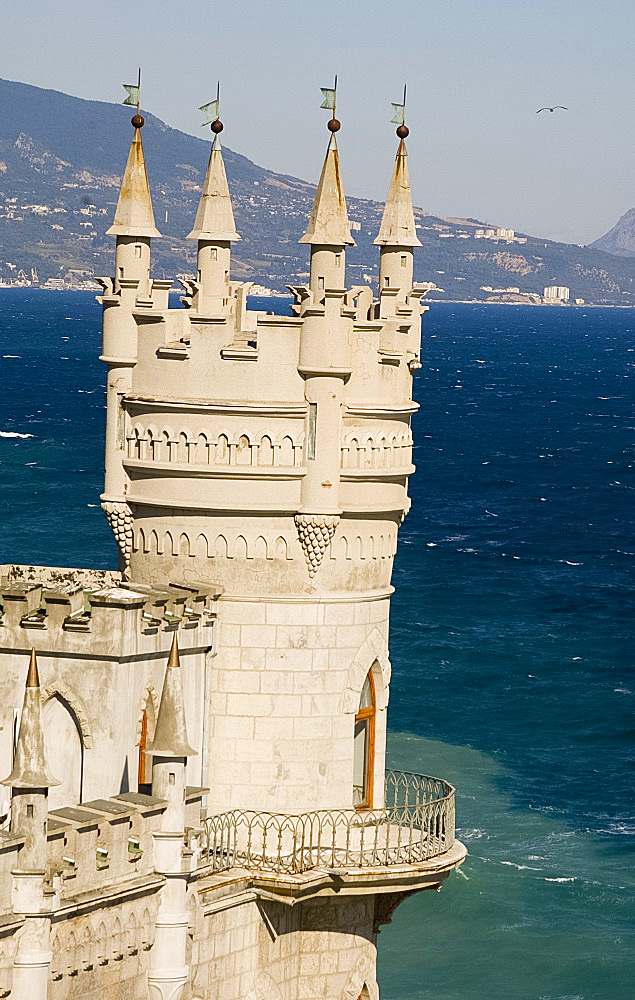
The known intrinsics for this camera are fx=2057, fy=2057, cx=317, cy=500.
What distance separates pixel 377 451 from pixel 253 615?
283cm

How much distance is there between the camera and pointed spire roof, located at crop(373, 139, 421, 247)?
29.8m

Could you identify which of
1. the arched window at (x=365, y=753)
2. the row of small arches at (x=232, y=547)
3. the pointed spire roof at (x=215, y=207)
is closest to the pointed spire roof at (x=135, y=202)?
the pointed spire roof at (x=215, y=207)

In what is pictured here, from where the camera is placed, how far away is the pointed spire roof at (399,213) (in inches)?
1172

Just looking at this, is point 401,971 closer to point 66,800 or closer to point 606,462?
point 66,800

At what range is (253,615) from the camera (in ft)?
89.1

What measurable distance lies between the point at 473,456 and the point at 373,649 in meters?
152

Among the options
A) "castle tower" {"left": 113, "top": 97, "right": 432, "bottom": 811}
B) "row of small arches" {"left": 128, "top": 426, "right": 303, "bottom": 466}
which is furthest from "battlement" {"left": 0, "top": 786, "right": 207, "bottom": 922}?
"row of small arches" {"left": 128, "top": 426, "right": 303, "bottom": 466}

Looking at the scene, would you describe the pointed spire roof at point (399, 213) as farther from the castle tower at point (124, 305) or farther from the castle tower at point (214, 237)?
the castle tower at point (124, 305)

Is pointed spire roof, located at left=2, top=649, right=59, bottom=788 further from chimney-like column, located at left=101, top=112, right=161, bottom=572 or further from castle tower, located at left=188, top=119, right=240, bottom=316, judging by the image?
castle tower, located at left=188, top=119, right=240, bottom=316

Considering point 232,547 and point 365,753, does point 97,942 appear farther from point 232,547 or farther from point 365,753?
point 365,753

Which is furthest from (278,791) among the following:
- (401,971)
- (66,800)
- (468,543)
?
(468,543)

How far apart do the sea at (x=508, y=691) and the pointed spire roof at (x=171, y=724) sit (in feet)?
112

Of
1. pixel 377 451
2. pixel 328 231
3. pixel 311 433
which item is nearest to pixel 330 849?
pixel 377 451

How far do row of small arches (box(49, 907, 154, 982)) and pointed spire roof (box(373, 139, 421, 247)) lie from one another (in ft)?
36.8
